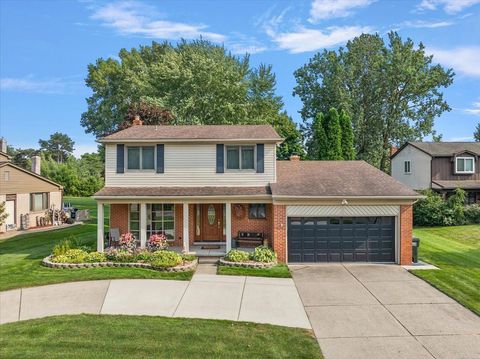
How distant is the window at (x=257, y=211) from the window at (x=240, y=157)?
6.00 ft

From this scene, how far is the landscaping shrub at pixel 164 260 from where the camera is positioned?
546 inches

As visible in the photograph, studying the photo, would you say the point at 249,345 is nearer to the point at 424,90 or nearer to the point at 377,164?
the point at 377,164

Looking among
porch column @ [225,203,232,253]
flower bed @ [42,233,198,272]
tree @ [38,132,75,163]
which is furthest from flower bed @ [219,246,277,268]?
tree @ [38,132,75,163]

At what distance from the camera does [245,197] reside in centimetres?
1588

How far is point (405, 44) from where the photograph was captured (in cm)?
3928

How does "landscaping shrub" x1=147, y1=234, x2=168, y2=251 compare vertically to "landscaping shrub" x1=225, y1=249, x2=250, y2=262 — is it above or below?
above

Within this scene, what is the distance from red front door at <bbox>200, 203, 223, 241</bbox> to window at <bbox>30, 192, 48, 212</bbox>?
15425 millimetres

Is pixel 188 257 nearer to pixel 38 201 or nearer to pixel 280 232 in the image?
pixel 280 232

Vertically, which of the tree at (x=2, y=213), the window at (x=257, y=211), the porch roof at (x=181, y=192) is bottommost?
the tree at (x=2, y=213)

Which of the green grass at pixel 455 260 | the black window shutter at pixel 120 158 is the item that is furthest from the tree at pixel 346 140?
the black window shutter at pixel 120 158

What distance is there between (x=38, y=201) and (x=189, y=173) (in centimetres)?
1577

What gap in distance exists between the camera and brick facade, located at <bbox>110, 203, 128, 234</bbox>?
690 inches

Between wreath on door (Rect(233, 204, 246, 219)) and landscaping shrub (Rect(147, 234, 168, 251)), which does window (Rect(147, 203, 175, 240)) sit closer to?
landscaping shrub (Rect(147, 234, 168, 251))

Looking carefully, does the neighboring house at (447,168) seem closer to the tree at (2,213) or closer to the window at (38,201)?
the window at (38,201)
